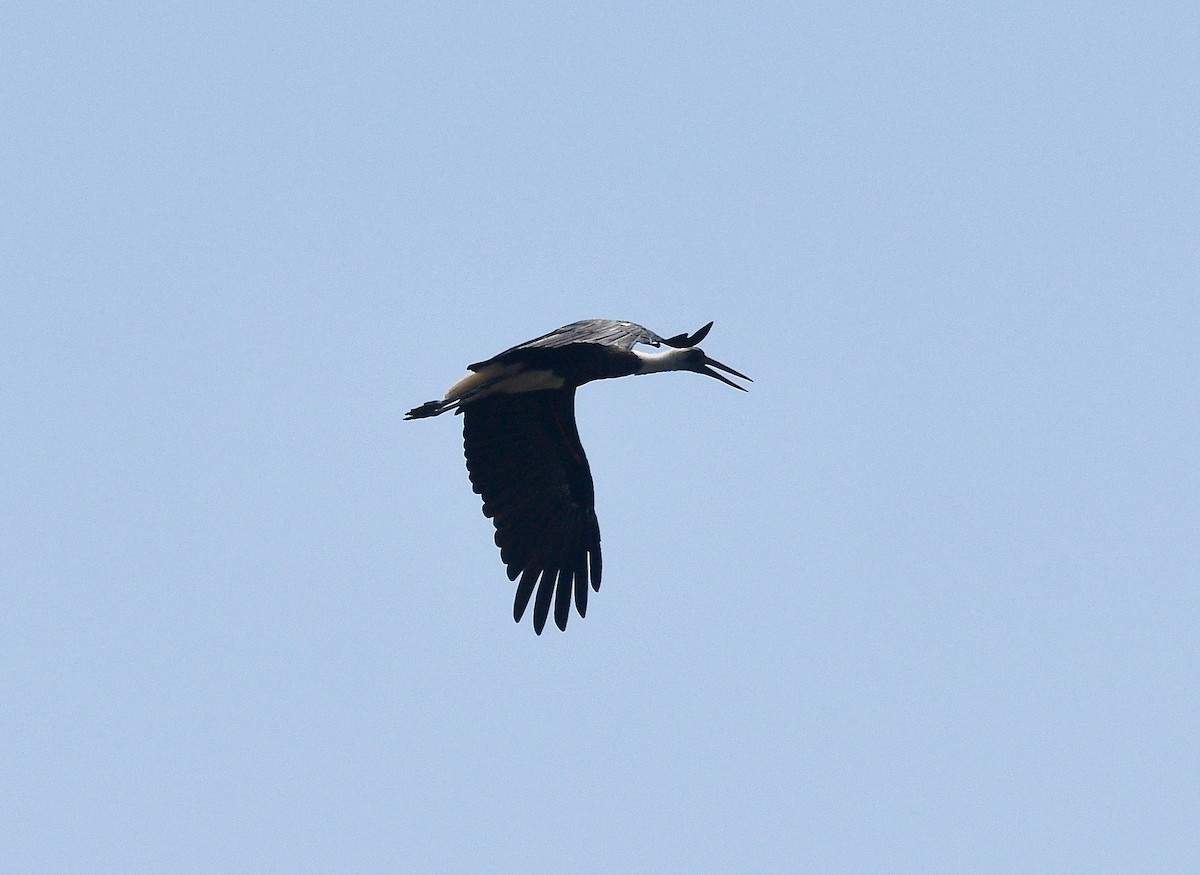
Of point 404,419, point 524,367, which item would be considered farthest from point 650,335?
point 404,419

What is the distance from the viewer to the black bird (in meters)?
19.8

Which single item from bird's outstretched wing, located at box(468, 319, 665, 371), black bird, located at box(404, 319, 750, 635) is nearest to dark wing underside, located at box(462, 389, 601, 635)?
black bird, located at box(404, 319, 750, 635)

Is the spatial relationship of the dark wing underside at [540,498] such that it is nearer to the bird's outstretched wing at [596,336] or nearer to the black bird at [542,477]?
the black bird at [542,477]

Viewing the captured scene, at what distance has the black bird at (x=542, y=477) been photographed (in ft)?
64.8

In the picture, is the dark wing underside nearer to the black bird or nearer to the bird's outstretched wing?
the black bird

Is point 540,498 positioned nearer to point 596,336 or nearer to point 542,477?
point 542,477

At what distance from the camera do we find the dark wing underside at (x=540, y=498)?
20.0m

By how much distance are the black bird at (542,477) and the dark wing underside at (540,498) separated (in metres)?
0.01

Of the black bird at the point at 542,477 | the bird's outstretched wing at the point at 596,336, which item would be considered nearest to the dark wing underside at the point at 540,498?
the black bird at the point at 542,477

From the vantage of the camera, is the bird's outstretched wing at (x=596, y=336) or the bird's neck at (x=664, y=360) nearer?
the bird's outstretched wing at (x=596, y=336)

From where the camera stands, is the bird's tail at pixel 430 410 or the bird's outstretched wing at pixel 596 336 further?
the bird's tail at pixel 430 410

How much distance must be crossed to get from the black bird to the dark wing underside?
0.4 inches

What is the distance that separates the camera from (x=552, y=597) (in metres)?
20.4

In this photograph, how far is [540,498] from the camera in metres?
20.4
